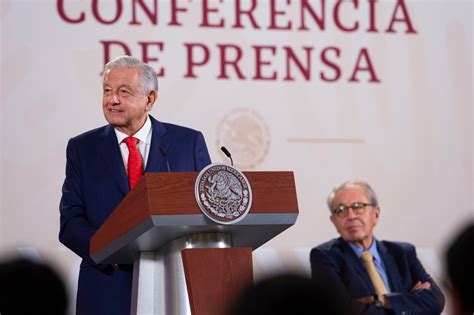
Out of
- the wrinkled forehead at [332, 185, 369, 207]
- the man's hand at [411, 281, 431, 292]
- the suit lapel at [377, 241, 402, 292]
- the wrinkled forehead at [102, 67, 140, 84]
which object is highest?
the wrinkled forehead at [102, 67, 140, 84]

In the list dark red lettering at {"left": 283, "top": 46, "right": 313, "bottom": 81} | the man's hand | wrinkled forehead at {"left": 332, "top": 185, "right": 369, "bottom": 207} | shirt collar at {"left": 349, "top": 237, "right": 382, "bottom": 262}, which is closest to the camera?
the man's hand

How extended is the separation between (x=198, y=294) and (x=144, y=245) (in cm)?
23

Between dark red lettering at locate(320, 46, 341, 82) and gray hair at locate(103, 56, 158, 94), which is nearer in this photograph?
gray hair at locate(103, 56, 158, 94)

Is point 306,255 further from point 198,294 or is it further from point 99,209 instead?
Result: point 198,294

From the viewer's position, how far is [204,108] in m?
5.97

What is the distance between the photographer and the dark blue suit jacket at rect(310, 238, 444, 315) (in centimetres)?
480

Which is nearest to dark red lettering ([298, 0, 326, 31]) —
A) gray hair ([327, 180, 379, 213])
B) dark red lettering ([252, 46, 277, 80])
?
dark red lettering ([252, 46, 277, 80])

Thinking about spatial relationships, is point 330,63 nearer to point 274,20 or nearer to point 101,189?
point 274,20

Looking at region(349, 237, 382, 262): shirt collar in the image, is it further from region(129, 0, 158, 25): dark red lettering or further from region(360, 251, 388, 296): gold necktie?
region(129, 0, 158, 25): dark red lettering

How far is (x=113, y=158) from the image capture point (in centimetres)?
330

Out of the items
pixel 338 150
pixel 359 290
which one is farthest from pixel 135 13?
pixel 359 290

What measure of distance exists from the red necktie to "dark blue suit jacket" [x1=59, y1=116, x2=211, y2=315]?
31mm

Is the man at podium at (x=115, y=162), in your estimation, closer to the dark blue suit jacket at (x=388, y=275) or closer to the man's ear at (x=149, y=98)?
the man's ear at (x=149, y=98)

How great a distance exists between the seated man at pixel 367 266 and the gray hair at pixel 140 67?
1.73 metres
